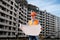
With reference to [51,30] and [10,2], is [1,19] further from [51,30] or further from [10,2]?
[51,30]

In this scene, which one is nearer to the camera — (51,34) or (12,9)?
(12,9)

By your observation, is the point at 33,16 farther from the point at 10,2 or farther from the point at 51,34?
the point at 51,34

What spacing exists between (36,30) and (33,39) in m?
0.77

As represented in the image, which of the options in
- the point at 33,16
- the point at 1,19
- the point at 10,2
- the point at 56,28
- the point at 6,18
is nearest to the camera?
the point at 33,16

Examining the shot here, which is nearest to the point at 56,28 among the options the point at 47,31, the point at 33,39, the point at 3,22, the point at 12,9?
the point at 47,31

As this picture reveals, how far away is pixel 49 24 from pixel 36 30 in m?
108

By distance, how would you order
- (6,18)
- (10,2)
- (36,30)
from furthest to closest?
(10,2), (6,18), (36,30)

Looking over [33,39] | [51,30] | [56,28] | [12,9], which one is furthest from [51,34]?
[33,39]

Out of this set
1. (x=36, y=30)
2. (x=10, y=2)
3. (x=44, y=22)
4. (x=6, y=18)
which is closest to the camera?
(x=36, y=30)

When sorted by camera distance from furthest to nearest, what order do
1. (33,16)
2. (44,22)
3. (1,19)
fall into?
(44,22) → (1,19) → (33,16)

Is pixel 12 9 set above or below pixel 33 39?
above

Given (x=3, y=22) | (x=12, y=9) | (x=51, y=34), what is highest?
(x=12, y=9)

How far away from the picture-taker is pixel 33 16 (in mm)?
5688

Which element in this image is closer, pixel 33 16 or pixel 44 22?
pixel 33 16
